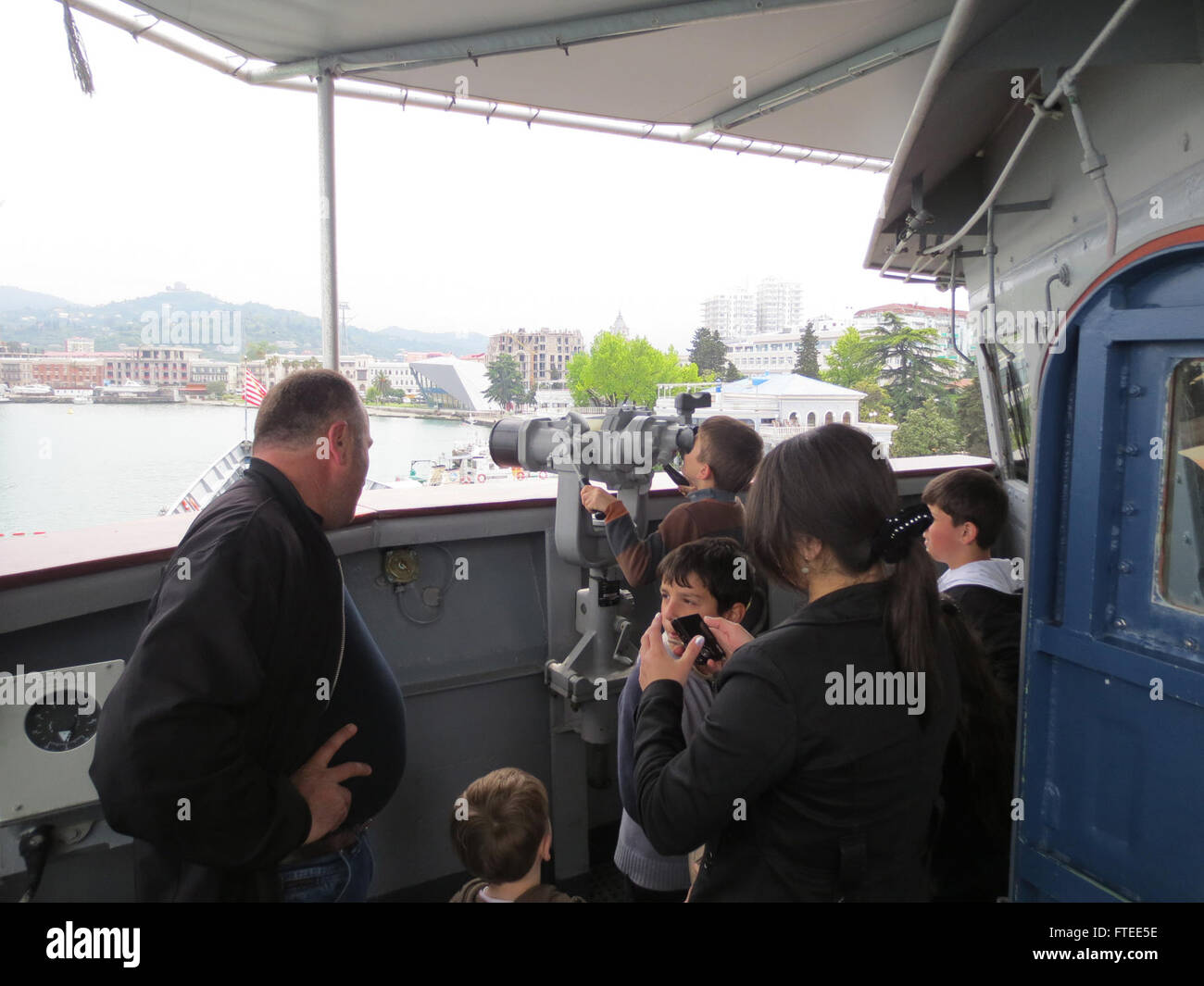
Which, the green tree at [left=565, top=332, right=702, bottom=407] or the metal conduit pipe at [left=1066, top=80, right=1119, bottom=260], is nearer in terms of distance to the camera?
the metal conduit pipe at [left=1066, top=80, right=1119, bottom=260]

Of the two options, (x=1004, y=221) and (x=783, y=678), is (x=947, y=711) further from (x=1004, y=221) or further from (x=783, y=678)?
(x=1004, y=221)

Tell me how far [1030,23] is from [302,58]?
14.0ft

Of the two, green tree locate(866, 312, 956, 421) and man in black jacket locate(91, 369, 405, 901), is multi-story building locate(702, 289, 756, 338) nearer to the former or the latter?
green tree locate(866, 312, 956, 421)

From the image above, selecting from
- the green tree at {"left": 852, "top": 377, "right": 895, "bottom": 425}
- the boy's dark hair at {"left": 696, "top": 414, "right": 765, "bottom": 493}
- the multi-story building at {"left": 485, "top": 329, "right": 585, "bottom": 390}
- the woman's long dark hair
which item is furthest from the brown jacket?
the green tree at {"left": 852, "top": 377, "right": 895, "bottom": 425}

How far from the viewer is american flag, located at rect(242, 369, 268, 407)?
3.99m

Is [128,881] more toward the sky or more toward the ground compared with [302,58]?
more toward the ground

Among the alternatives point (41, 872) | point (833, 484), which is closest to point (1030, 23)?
point (833, 484)

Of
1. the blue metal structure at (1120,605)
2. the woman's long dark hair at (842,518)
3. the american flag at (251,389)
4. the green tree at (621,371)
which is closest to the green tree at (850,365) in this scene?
the green tree at (621,371)

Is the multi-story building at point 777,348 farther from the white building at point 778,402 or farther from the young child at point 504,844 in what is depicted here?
the young child at point 504,844

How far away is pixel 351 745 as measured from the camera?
1.66m

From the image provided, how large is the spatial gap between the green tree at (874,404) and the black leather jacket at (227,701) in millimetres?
3464

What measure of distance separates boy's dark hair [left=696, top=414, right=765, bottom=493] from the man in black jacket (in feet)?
4.19

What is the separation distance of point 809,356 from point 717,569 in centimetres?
409
